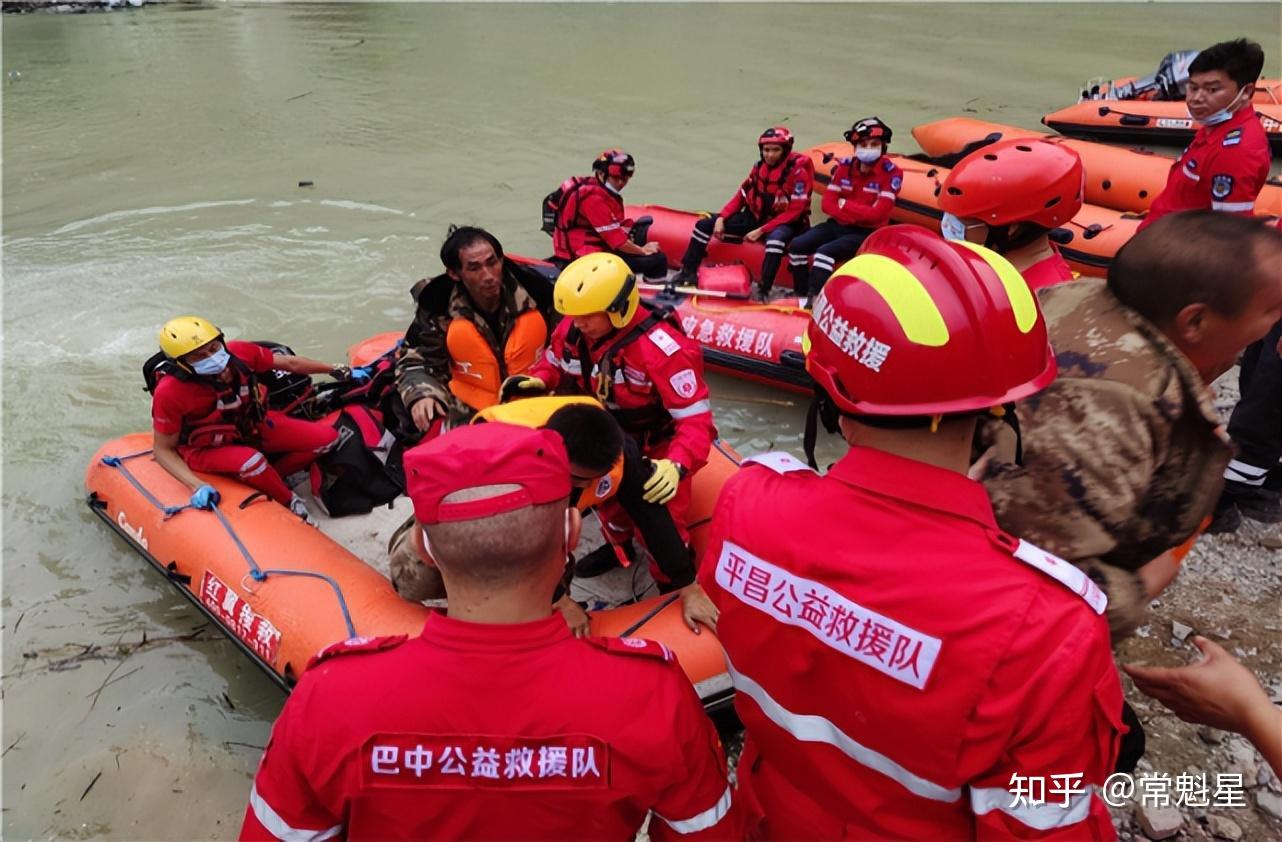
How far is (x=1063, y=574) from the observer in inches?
38.5

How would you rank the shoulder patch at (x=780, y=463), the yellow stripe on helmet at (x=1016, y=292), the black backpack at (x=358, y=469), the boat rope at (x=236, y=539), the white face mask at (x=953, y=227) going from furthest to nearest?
the black backpack at (x=358, y=469), the boat rope at (x=236, y=539), the white face mask at (x=953, y=227), the shoulder patch at (x=780, y=463), the yellow stripe on helmet at (x=1016, y=292)

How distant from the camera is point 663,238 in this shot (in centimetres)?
625

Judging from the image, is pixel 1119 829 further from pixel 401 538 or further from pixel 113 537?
pixel 113 537

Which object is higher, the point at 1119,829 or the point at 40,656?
the point at 1119,829

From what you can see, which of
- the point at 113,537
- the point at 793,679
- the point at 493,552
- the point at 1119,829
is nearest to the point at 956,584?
the point at 793,679

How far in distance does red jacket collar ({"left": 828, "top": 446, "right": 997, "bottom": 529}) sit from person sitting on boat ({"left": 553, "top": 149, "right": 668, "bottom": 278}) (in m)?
4.36

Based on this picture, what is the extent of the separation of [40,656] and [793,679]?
3.53 m

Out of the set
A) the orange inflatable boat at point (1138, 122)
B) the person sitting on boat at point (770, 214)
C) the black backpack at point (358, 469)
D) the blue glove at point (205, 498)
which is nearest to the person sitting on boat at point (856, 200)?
the person sitting on boat at point (770, 214)

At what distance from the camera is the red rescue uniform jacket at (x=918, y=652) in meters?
0.96

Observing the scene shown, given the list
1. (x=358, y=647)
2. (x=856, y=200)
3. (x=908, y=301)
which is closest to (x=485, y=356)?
(x=358, y=647)

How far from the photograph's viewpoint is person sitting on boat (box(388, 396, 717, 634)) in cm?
221

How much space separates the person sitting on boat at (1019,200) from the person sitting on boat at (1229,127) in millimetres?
2212

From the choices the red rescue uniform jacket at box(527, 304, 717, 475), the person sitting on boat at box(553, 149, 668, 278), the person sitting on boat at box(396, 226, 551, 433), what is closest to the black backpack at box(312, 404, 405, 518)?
the person sitting on boat at box(396, 226, 551, 433)

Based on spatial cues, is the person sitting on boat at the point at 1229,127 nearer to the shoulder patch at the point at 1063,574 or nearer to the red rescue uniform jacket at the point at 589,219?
the red rescue uniform jacket at the point at 589,219
